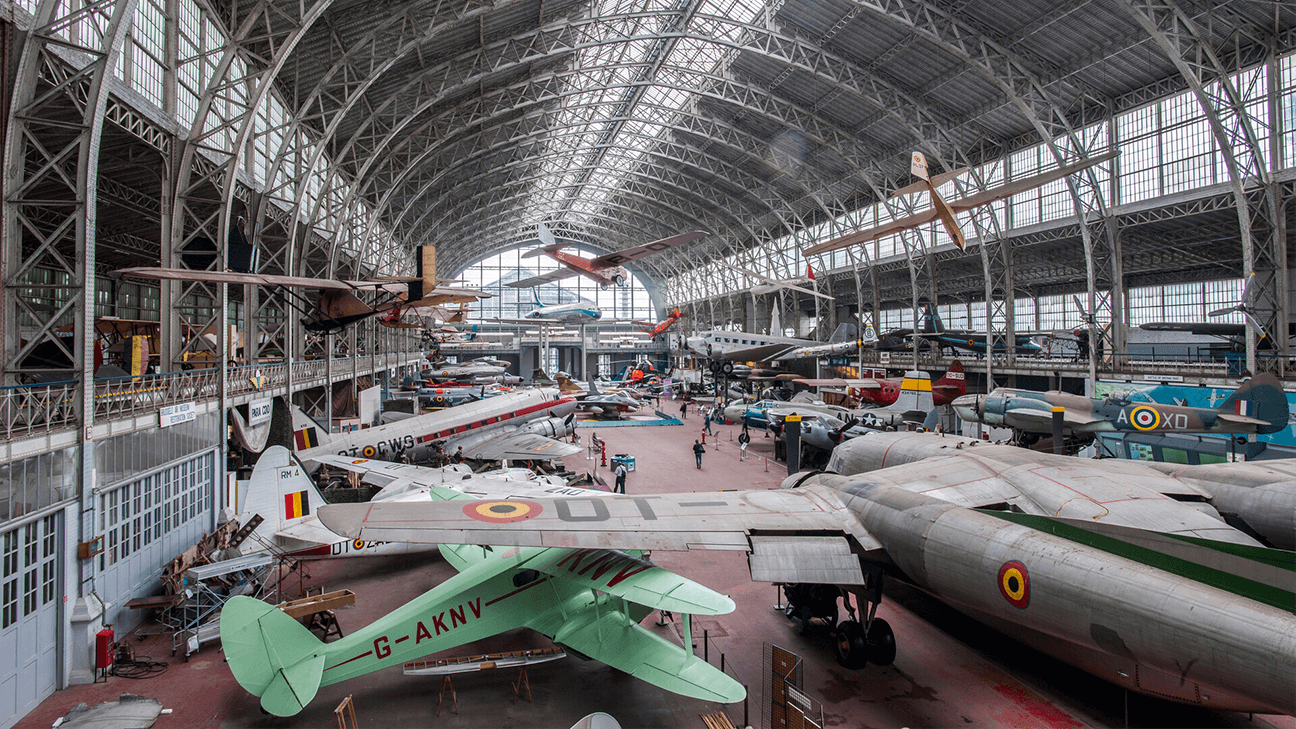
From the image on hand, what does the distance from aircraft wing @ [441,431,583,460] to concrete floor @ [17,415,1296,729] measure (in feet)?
36.9

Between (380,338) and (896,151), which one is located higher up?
(896,151)

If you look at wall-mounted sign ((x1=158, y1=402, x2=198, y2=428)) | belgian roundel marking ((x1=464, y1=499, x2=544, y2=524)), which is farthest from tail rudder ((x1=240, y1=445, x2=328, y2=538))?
belgian roundel marking ((x1=464, y1=499, x2=544, y2=524))

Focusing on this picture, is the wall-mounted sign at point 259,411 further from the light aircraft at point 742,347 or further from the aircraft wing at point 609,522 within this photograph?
the light aircraft at point 742,347

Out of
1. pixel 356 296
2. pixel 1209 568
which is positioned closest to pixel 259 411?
pixel 356 296

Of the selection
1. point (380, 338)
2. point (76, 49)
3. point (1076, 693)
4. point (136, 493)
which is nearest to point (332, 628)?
point (136, 493)

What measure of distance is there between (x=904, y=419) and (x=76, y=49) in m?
28.3

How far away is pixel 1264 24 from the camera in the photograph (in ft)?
66.7

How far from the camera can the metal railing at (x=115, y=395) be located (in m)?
8.31

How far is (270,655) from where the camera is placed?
25.5 feet

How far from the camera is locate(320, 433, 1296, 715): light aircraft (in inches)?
219

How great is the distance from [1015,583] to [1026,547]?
44cm

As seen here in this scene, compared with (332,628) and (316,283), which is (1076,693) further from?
(316,283)

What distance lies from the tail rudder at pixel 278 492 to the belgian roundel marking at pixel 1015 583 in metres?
13.4

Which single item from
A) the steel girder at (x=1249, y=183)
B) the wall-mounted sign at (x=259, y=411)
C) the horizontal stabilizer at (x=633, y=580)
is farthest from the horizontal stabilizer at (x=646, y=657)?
the steel girder at (x=1249, y=183)
